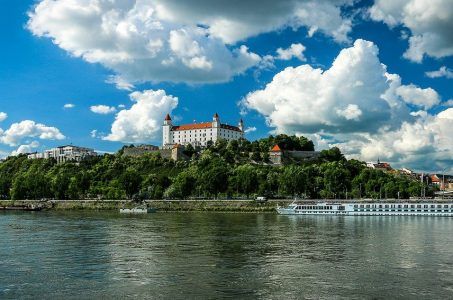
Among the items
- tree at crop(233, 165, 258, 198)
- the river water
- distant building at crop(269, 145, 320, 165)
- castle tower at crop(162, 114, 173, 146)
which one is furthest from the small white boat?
castle tower at crop(162, 114, 173, 146)

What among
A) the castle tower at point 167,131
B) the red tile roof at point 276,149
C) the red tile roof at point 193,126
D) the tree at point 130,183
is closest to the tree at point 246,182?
the tree at point 130,183

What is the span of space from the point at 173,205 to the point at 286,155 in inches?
2313

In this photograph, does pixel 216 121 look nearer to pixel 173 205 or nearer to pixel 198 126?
pixel 198 126

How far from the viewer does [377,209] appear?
269 ft

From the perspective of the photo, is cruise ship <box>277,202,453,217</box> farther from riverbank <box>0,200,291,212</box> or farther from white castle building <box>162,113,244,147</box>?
white castle building <box>162,113,244,147</box>

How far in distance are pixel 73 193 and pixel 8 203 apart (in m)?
18.1

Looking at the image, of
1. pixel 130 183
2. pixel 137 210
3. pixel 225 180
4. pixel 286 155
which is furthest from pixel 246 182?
pixel 286 155

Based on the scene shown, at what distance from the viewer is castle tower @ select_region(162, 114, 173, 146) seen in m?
190

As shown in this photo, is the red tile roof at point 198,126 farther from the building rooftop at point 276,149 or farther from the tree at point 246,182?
the tree at point 246,182

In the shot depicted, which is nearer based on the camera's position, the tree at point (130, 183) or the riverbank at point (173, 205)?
the riverbank at point (173, 205)

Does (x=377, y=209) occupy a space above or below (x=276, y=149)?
below

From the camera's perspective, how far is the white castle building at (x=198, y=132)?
181600 mm

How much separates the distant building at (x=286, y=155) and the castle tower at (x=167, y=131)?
5220cm

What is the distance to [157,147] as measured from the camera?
181875 millimetres
